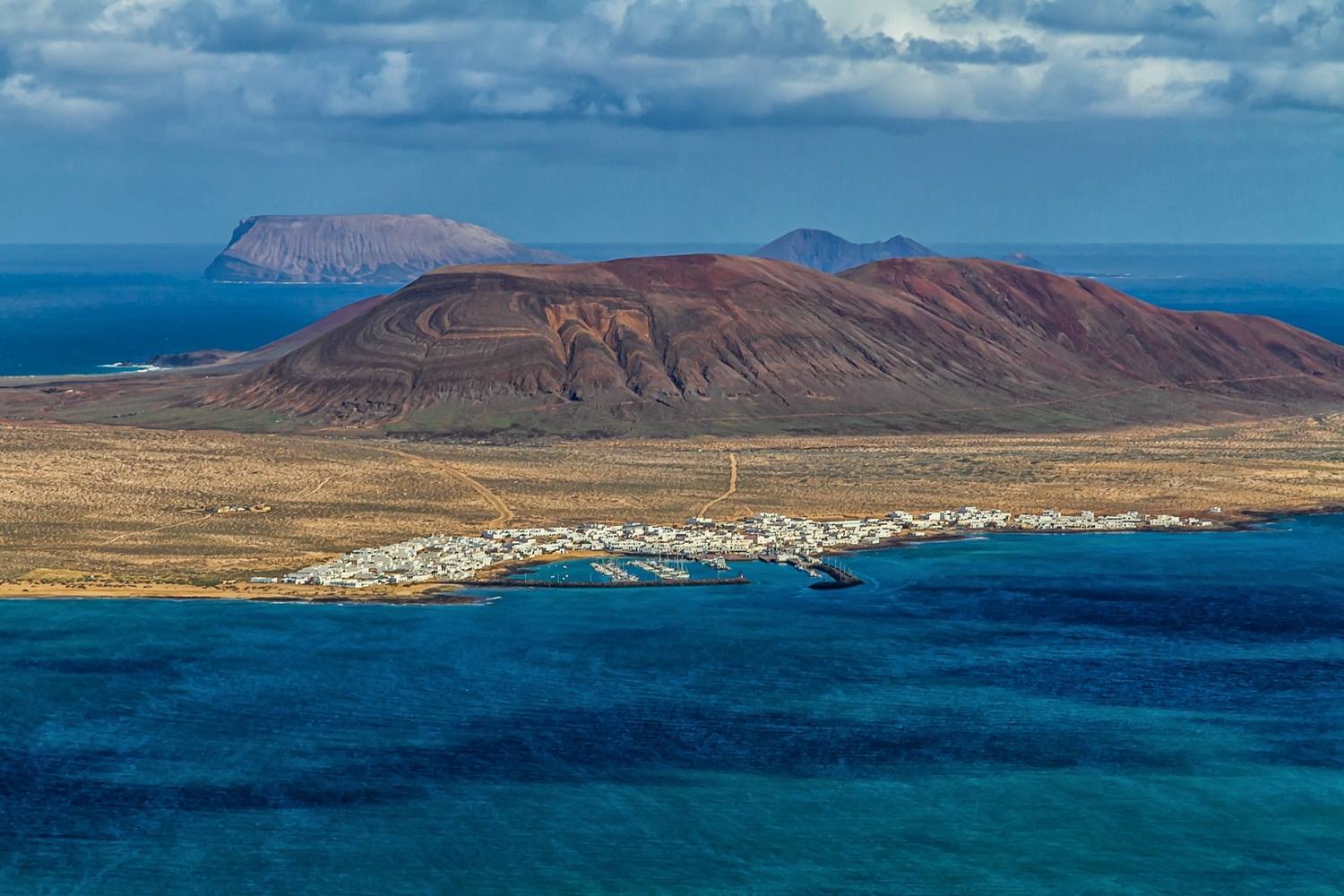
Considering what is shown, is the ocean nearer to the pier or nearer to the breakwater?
the pier

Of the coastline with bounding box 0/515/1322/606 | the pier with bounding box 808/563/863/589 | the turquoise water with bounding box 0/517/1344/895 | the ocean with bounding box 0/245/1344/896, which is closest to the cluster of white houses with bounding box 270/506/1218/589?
the coastline with bounding box 0/515/1322/606

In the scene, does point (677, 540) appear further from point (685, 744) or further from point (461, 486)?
point (685, 744)

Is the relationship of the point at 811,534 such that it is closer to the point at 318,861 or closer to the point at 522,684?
the point at 522,684

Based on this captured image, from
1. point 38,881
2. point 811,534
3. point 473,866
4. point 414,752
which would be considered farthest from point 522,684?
point 811,534

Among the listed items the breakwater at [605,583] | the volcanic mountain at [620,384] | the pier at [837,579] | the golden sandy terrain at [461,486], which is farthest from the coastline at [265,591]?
the volcanic mountain at [620,384]

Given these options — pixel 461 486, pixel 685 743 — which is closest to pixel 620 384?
pixel 461 486

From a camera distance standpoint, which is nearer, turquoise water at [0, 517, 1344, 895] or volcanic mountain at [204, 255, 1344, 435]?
turquoise water at [0, 517, 1344, 895]
